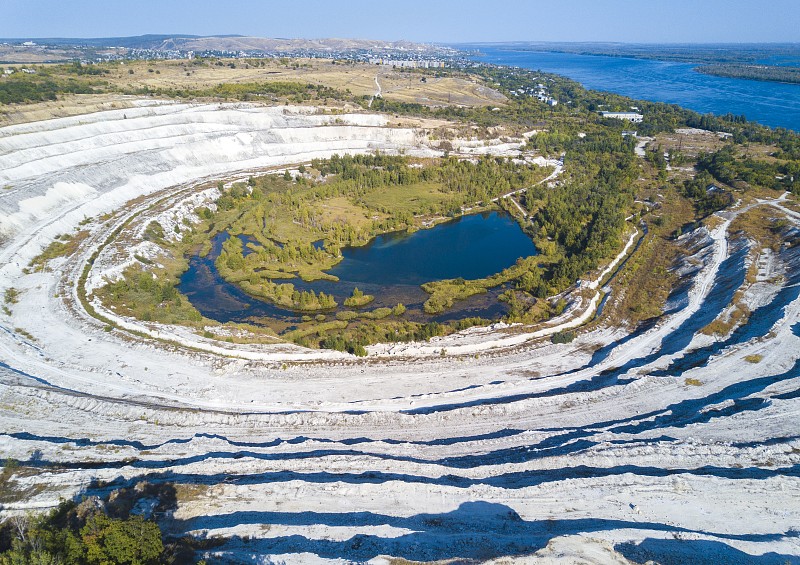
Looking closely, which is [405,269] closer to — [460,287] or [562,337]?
[460,287]

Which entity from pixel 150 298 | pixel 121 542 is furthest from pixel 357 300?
pixel 121 542

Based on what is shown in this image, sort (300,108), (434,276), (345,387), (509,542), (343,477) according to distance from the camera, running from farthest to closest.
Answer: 1. (300,108)
2. (434,276)
3. (345,387)
4. (343,477)
5. (509,542)

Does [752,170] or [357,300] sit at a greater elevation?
[752,170]

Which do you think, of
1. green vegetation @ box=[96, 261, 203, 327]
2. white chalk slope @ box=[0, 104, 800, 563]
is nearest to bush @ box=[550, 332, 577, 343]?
white chalk slope @ box=[0, 104, 800, 563]

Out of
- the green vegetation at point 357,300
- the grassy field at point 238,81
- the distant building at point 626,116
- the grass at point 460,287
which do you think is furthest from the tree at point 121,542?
the distant building at point 626,116

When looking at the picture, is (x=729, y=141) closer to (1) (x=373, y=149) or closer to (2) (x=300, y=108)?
(1) (x=373, y=149)

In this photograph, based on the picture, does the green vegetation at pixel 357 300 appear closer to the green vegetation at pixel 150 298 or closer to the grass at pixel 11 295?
the green vegetation at pixel 150 298

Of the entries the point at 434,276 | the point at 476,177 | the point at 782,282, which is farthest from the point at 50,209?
the point at 782,282
